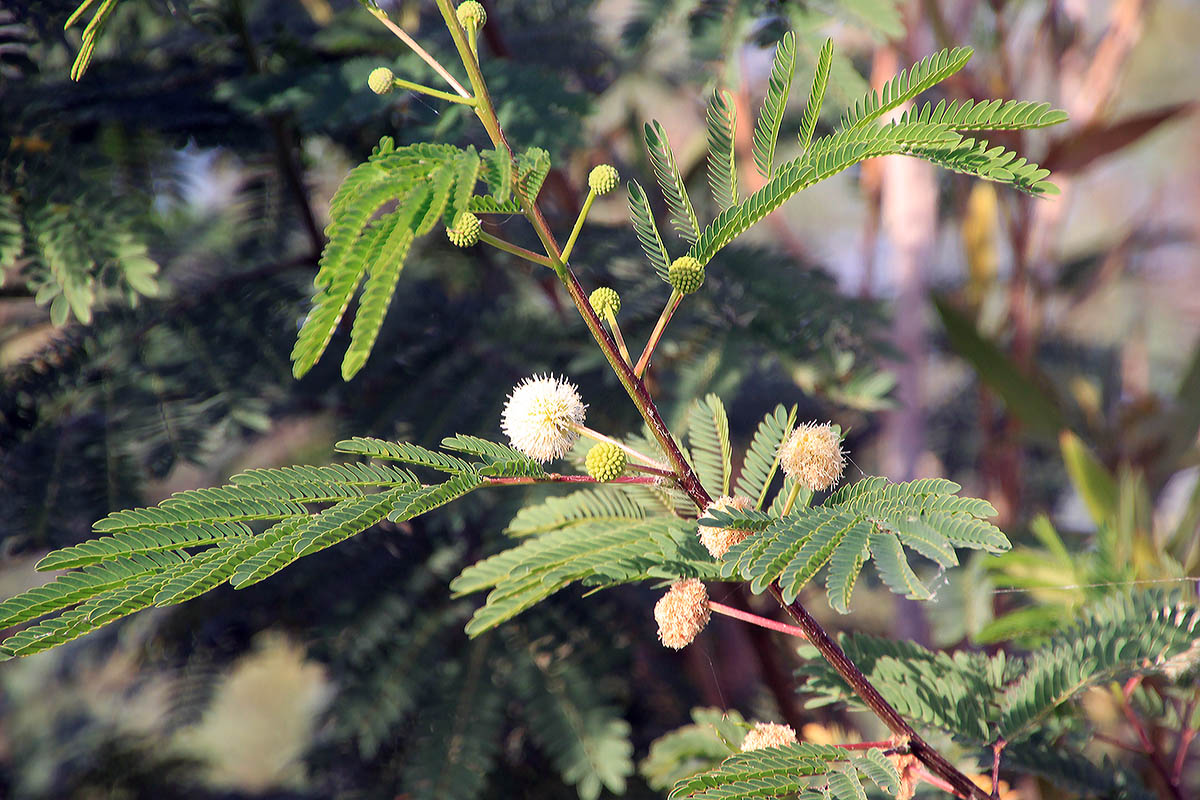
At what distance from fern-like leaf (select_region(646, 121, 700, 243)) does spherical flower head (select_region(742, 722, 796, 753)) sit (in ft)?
1.25

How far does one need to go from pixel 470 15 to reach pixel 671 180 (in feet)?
0.63

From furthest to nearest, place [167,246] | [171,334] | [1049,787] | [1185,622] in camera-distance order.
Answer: [167,246] → [171,334] → [1049,787] → [1185,622]

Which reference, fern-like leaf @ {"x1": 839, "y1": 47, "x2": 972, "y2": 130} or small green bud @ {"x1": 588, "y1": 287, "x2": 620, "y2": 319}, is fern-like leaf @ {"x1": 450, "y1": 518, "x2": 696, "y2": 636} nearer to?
small green bud @ {"x1": 588, "y1": 287, "x2": 620, "y2": 319}

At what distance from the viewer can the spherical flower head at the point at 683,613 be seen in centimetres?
58

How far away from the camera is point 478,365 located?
139 centimetres

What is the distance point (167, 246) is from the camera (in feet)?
5.86

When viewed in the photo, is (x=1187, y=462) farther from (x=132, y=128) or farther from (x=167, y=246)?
(x=167, y=246)

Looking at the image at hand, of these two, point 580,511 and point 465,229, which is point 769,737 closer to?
point 580,511

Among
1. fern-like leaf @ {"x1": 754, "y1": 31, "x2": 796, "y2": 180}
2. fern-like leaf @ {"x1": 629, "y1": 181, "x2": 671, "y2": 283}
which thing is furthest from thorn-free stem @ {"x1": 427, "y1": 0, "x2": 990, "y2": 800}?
fern-like leaf @ {"x1": 754, "y1": 31, "x2": 796, "y2": 180}

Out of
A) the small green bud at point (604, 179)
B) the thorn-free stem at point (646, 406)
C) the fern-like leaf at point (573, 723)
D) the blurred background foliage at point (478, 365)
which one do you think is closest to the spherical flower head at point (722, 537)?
the thorn-free stem at point (646, 406)

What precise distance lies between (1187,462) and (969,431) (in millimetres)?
652

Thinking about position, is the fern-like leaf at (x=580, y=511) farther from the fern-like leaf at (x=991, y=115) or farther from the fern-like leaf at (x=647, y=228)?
the fern-like leaf at (x=991, y=115)

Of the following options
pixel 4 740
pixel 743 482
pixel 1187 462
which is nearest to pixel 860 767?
pixel 743 482

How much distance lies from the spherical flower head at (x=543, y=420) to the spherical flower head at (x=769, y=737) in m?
0.27
